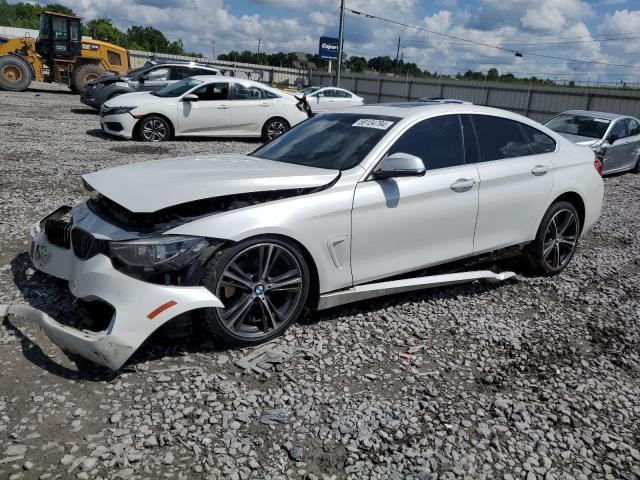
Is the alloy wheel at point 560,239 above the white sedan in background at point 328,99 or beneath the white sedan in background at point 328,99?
beneath

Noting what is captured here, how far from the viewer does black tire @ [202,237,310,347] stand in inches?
128

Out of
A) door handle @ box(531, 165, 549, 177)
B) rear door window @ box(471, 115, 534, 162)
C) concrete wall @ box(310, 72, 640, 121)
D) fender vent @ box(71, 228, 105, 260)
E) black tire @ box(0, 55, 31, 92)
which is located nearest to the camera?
fender vent @ box(71, 228, 105, 260)

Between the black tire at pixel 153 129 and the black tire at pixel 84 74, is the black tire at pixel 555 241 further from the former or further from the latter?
the black tire at pixel 84 74

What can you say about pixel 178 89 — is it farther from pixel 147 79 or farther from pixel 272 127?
pixel 147 79

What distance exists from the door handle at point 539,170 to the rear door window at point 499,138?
0.16 m

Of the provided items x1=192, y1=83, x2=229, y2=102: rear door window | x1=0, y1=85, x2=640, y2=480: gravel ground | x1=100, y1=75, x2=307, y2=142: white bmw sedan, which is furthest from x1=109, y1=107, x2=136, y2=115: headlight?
x1=0, y1=85, x2=640, y2=480: gravel ground

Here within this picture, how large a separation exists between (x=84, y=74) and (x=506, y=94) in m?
21.8

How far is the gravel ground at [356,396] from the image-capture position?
254 cm

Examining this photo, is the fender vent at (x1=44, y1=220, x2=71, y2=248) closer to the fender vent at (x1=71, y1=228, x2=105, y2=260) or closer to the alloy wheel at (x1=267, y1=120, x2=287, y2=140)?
the fender vent at (x1=71, y1=228, x2=105, y2=260)

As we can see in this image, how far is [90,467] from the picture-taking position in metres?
2.41

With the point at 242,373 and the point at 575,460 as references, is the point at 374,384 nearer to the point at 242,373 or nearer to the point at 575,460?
the point at 242,373

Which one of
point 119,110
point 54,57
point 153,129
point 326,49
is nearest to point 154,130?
point 153,129

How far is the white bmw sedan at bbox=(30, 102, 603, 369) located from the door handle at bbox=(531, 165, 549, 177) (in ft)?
0.05

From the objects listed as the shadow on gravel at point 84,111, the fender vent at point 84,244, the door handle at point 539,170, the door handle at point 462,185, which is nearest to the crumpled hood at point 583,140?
the door handle at point 539,170
